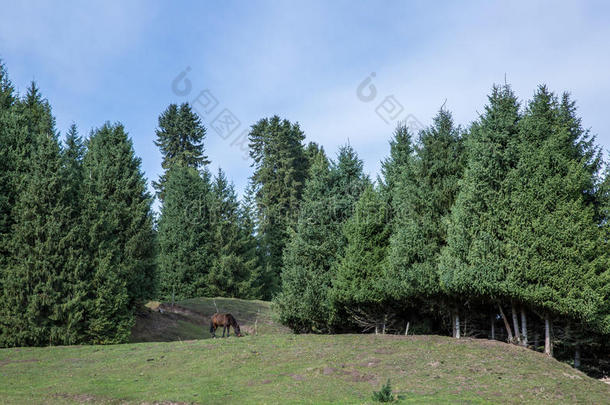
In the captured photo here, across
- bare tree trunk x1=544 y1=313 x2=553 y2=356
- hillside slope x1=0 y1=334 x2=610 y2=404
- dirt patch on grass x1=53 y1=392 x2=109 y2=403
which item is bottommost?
dirt patch on grass x1=53 y1=392 x2=109 y2=403

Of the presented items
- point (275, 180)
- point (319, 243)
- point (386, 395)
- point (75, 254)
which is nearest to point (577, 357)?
point (386, 395)

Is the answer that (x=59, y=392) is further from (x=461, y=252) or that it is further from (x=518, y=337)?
(x=518, y=337)

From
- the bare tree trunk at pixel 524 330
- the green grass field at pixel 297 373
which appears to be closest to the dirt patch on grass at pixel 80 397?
the green grass field at pixel 297 373

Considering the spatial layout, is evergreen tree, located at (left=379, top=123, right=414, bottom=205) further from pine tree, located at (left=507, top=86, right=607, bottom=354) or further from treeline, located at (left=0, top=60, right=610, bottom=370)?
pine tree, located at (left=507, top=86, right=607, bottom=354)

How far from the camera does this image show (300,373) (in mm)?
16844

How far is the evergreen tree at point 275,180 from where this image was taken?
5991 centimetres

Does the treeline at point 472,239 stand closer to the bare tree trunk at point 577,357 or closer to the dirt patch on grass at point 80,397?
the bare tree trunk at point 577,357

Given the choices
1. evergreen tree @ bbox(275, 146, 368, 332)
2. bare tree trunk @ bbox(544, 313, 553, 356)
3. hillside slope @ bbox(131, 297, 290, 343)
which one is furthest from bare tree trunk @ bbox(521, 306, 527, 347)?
hillside slope @ bbox(131, 297, 290, 343)

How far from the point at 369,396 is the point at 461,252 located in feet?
29.0

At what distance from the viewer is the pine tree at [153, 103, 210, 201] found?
242ft

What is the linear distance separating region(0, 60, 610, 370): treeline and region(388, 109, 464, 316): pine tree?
0.24 ft

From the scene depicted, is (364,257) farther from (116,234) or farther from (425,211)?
(116,234)

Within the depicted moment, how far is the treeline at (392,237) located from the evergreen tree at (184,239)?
1484 cm

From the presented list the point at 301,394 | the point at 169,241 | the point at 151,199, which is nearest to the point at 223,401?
the point at 301,394
